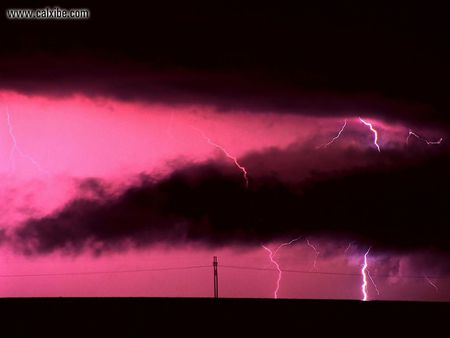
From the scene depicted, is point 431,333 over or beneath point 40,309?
beneath

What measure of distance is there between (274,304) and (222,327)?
4.56ft

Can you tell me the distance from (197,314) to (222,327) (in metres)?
0.59

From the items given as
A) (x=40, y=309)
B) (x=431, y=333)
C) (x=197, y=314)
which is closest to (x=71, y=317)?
(x=40, y=309)

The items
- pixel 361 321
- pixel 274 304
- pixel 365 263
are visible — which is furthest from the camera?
pixel 365 263

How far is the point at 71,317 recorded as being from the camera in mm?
8156

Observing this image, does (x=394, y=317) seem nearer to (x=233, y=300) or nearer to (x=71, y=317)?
(x=233, y=300)

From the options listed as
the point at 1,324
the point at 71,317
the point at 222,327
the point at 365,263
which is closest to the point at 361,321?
the point at 222,327

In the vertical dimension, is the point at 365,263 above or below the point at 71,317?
above

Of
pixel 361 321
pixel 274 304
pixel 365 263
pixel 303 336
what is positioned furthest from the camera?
pixel 365 263

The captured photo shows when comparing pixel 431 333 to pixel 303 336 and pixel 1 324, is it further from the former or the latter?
pixel 1 324

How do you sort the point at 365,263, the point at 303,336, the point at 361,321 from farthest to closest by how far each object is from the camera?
the point at 365,263 → the point at 361,321 → the point at 303,336

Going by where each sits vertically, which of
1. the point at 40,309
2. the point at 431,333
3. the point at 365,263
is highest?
the point at 365,263

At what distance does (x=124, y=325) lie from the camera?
25.8 ft

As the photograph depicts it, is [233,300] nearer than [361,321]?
No
